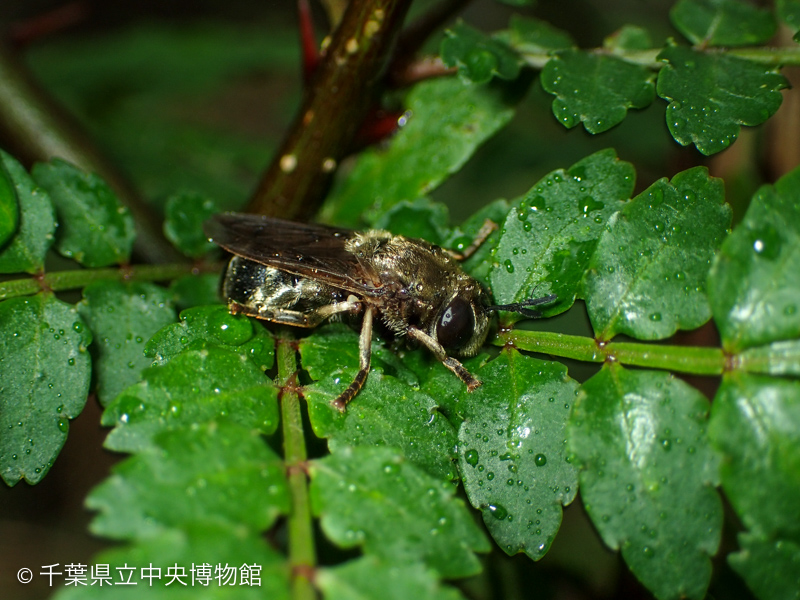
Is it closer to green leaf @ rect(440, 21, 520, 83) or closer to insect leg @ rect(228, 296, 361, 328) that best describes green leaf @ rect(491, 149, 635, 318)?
green leaf @ rect(440, 21, 520, 83)

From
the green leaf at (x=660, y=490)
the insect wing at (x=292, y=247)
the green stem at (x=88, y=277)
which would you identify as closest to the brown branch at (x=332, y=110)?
the insect wing at (x=292, y=247)

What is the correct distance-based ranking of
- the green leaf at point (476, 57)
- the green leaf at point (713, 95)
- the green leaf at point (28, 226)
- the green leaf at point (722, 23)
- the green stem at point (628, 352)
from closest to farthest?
the green stem at point (628, 352) < the green leaf at point (713, 95) < the green leaf at point (28, 226) < the green leaf at point (476, 57) < the green leaf at point (722, 23)

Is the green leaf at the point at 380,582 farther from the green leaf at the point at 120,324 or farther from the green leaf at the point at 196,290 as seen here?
the green leaf at the point at 196,290

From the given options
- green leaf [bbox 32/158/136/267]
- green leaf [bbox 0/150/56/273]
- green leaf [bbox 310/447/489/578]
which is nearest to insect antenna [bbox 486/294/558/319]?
green leaf [bbox 310/447/489/578]

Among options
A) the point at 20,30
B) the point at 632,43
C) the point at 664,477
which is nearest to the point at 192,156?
the point at 20,30

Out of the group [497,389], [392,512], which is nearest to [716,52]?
[497,389]

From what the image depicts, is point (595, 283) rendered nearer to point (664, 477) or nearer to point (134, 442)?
point (664, 477)
